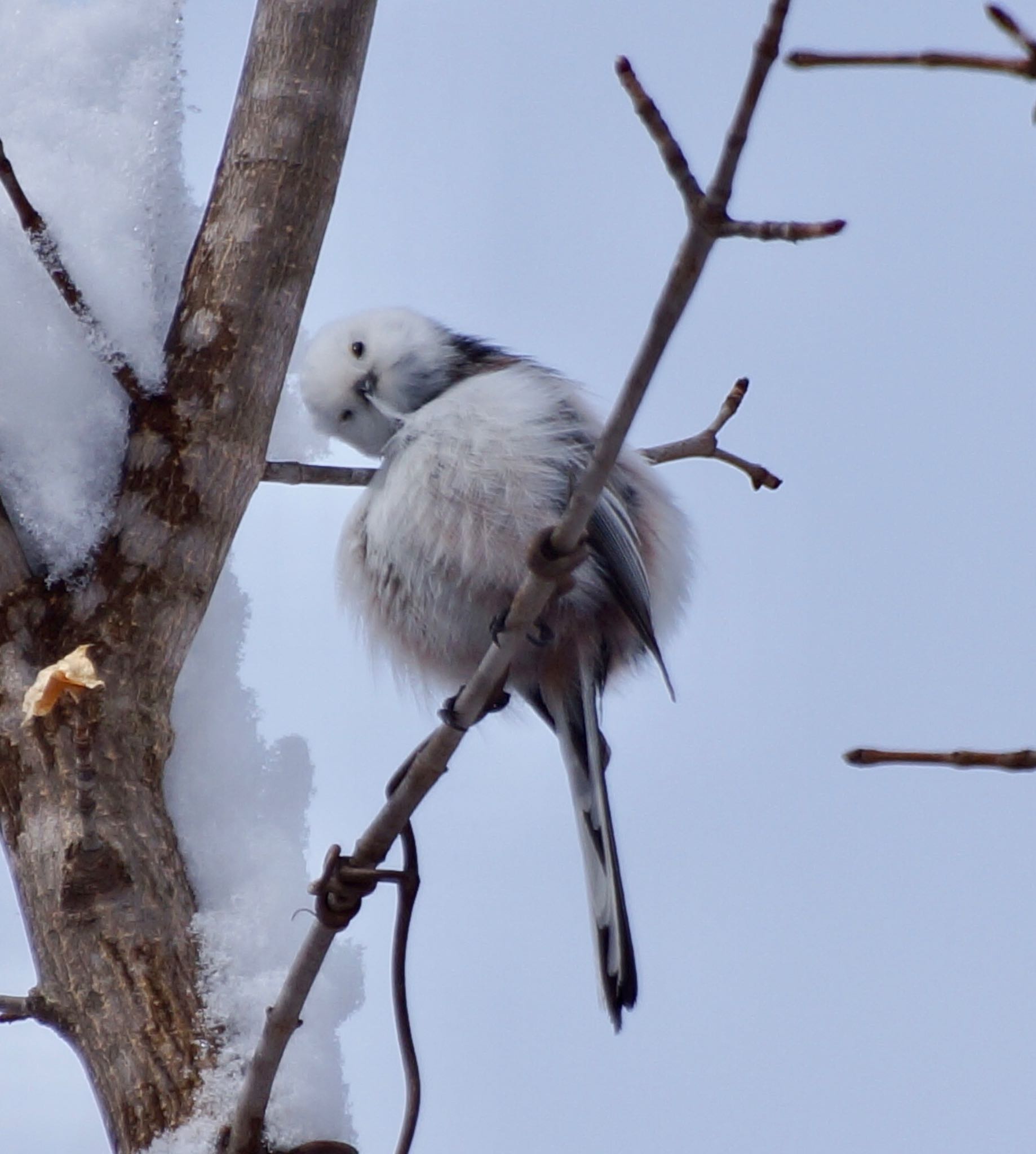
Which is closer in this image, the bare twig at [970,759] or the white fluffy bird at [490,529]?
the bare twig at [970,759]

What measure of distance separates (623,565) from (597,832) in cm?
44

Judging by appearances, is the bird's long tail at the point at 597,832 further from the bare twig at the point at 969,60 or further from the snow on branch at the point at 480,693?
the bare twig at the point at 969,60

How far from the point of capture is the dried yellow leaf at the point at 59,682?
5.68 feet

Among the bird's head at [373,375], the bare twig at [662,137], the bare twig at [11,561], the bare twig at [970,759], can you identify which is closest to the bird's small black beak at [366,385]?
the bird's head at [373,375]

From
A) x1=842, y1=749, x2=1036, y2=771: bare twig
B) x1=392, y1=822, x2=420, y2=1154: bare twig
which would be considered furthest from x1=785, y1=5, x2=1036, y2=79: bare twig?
x1=392, y1=822, x2=420, y2=1154: bare twig

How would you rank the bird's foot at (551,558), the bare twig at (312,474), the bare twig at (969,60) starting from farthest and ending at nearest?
the bare twig at (312,474) → the bird's foot at (551,558) → the bare twig at (969,60)

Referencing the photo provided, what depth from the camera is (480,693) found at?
151 cm

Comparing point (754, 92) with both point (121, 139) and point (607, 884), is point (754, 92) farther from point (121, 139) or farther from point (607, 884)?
point (121, 139)

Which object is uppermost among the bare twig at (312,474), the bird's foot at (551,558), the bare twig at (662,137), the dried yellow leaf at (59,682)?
the bare twig at (312,474)

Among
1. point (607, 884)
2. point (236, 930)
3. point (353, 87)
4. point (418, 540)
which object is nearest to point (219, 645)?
point (418, 540)

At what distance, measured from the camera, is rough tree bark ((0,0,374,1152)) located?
1662mm

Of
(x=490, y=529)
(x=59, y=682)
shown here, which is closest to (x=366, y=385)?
(x=490, y=529)

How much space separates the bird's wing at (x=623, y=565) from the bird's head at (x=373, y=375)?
44 centimetres

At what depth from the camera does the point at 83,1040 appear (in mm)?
1668
